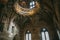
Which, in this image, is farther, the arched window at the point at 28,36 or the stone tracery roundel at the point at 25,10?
the arched window at the point at 28,36

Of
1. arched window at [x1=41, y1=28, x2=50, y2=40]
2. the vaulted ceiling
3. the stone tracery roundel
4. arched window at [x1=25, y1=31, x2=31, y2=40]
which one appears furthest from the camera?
arched window at [x1=25, y1=31, x2=31, y2=40]

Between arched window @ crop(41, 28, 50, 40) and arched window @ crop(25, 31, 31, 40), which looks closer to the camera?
arched window @ crop(41, 28, 50, 40)

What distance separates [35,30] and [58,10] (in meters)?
5.61

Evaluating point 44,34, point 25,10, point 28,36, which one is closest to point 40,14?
point 25,10

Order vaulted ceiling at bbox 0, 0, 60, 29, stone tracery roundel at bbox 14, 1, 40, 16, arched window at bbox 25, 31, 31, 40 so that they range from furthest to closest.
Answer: arched window at bbox 25, 31, 31, 40 < stone tracery roundel at bbox 14, 1, 40, 16 < vaulted ceiling at bbox 0, 0, 60, 29

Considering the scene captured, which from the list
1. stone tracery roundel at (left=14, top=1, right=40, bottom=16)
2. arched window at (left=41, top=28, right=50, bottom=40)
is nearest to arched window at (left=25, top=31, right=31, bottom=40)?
arched window at (left=41, top=28, right=50, bottom=40)

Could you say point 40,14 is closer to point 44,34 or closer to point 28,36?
point 44,34

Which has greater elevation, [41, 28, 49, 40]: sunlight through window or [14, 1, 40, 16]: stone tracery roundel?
[14, 1, 40, 16]: stone tracery roundel

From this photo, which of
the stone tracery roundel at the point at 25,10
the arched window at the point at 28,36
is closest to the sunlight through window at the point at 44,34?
the arched window at the point at 28,36

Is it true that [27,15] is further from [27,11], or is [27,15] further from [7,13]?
[7,13]

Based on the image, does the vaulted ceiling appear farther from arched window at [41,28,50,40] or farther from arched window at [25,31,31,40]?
arched window at [25,31,31,40]

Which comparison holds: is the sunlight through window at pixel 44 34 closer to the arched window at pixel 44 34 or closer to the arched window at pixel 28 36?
the arched window at pixel 44 34

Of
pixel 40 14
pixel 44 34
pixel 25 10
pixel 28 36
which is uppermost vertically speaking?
pixel 25 10

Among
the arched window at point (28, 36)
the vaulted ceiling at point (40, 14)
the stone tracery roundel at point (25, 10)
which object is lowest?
the arched window at point (28, 36)
